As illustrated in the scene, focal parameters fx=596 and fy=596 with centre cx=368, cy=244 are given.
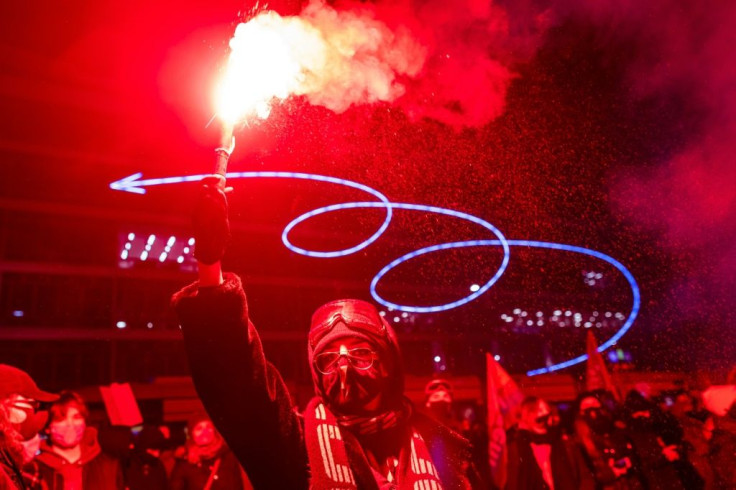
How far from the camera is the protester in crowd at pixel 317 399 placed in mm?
2545

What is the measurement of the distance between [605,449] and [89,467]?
673 centimetres

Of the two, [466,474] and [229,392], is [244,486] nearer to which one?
[466,474]

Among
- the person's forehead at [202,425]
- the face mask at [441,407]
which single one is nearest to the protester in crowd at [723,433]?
the face mask at [441,407]

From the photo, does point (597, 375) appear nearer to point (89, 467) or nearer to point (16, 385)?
point (89, 467)

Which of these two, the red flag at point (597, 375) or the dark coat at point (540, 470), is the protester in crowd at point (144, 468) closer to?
the dark coat at point (540, 470)

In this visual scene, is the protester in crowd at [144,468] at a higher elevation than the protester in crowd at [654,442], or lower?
higher

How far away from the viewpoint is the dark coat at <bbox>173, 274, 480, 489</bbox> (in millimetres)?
2535

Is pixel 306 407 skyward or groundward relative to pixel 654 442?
skyward

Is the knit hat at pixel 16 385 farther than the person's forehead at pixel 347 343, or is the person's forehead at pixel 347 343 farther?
the knit hat at pixel 16 385

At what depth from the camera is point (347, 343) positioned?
10.7 ft

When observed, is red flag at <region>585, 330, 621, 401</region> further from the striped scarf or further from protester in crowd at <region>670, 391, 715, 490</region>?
the striped scarf

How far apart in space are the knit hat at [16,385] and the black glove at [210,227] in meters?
2.92

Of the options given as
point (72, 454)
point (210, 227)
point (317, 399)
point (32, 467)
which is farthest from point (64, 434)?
point (210, 227)

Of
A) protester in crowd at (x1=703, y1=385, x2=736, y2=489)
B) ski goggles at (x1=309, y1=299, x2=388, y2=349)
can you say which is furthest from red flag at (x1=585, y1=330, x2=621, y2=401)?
ski goggles at (x1=309, y1=299, x2=388, y2=349)
